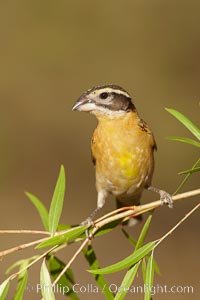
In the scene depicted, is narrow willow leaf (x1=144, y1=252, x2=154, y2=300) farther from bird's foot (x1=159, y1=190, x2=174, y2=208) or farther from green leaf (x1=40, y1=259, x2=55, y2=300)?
bird's foot (x1=159, y1=190, x2=174, y2=208)

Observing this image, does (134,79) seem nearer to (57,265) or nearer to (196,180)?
(196,180)

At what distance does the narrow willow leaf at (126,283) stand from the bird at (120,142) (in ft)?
3.46

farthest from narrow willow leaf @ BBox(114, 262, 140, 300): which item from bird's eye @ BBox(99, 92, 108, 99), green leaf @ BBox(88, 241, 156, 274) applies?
bird's eye @ BBox(99, 92, 108, 99)

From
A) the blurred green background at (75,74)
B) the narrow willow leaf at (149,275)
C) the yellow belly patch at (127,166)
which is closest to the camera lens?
the narrow willow leaf at (149,275)

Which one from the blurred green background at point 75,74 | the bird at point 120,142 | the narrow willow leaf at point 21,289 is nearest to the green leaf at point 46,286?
the narrow willow leaf at point 21,289

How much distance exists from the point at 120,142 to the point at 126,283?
1388 mm

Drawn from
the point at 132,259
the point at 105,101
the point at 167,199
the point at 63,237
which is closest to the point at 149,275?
the point at 132,259

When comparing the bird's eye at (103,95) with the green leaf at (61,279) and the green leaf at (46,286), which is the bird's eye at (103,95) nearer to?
the green leaf at (61,279)

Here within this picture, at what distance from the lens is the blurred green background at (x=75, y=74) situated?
12.0 metres

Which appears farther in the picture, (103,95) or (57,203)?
(103,95)

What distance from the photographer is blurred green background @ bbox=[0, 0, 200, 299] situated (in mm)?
12047

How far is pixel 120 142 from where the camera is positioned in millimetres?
4078

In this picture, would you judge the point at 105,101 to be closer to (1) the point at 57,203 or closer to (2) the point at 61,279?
(1) the point at 57,203

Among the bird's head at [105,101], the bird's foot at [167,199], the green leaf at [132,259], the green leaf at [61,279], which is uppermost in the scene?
the bird's head at [105,101]
